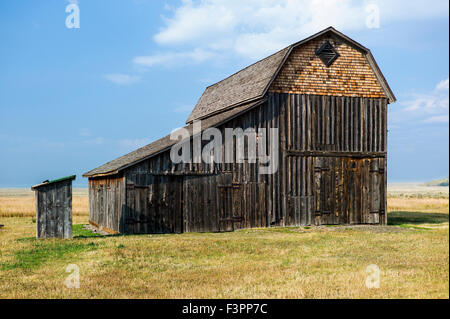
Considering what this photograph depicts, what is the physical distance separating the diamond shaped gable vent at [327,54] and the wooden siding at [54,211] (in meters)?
14.1

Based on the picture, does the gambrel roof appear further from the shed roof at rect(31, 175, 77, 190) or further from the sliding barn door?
the sliding barn door

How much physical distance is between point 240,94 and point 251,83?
0.94 m

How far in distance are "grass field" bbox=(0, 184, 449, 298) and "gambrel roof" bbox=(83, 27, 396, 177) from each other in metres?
5.50

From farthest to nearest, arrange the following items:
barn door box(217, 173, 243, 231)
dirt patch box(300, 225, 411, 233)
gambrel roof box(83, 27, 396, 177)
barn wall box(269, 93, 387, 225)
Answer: barn wall box(269, 93, 387, 225) < gambrel roof box(83, 27, 396, 177) < barn door box(217, 173, 243, 231) < dirt patch box(300, 225, 411, 233)

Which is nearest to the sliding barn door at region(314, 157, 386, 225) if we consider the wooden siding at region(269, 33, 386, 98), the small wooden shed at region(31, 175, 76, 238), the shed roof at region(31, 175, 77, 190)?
the wooden siding at region(269, 33, 386, 98)

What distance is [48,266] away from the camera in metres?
14.2

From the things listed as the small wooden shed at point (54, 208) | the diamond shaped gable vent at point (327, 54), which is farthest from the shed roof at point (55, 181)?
the diamond shaped gable vent at point (327, 54)

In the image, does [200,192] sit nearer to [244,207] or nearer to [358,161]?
[244,207]

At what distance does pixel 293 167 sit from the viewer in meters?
25.2

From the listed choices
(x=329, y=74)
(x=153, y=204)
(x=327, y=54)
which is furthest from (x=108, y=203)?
(x=327, y=54)

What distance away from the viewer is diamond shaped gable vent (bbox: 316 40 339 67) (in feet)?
84.8

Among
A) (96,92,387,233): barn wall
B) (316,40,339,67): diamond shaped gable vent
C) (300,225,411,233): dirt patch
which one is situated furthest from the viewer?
(316,40,339,67): diamond shaped gable vent
